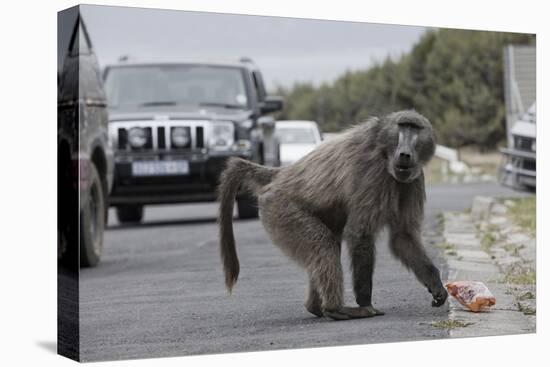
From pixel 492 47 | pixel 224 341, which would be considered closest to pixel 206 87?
pixel 492 47

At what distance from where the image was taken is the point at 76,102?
6.41 m

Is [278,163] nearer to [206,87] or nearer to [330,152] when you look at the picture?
[206,87]

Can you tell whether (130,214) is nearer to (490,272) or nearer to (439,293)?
(490,272)

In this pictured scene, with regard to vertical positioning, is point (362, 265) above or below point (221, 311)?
above

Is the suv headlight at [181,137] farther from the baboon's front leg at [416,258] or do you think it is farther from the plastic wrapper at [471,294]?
the baboon's front leg at [416,258]

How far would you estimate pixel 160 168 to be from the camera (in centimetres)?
1114

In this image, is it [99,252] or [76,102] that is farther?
[99,252]

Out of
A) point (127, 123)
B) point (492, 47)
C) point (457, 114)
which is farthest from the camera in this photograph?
point (492, 47)

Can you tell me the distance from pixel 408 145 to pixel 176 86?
5.32m

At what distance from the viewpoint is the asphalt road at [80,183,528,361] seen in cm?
641

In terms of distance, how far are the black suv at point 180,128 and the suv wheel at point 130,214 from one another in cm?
204

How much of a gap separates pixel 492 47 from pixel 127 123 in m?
4.70

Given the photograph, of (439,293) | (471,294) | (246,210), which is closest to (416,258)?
(439,293)

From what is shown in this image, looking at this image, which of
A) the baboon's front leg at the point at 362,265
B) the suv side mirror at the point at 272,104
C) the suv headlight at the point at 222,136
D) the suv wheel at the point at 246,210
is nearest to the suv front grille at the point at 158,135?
the suv headlight at the point at 222,136
